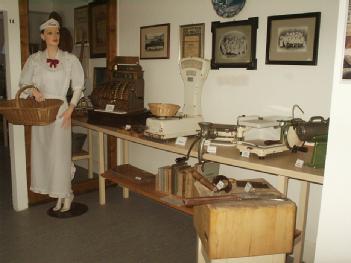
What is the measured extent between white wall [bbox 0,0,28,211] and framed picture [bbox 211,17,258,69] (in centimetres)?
176

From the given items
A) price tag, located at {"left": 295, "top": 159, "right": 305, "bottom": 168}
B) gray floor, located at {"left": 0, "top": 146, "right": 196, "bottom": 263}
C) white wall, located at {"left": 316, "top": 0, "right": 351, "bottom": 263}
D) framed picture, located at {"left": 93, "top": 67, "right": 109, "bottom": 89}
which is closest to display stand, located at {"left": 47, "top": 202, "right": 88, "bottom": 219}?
gray floor, located at {"left": 0, "top": 146, "right": 196, "bottom": 263}

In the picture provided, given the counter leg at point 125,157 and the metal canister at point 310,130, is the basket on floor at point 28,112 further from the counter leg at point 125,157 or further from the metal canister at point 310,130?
the metal canister at point 310,130

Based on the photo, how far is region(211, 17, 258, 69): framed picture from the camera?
9.39ft

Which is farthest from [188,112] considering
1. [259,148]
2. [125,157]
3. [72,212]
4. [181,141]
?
[72,212]

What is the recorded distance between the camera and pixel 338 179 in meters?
1.69

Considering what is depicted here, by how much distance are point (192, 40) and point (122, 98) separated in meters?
0.86

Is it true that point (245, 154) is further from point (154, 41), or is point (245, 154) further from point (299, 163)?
point (154, 41)

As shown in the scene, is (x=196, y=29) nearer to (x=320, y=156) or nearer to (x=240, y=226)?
(x=320, y=156)

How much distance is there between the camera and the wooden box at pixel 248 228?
5.69 ft

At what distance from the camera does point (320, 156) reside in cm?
206

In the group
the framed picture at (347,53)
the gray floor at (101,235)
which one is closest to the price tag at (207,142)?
the gray floor at (101,235)

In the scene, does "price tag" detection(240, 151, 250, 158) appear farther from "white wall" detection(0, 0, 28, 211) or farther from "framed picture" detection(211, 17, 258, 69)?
"white wall" detection(0, 0, 28, 211)

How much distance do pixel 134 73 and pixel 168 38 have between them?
1.60ft

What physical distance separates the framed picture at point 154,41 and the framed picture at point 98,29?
0.66 meters
